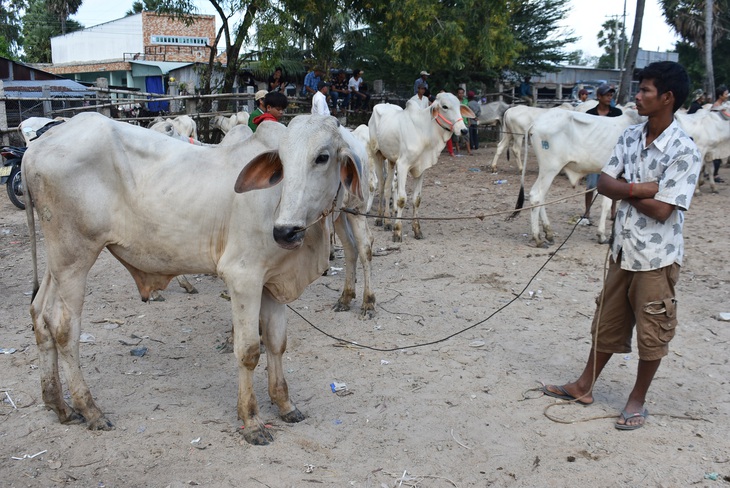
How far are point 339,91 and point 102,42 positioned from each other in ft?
111

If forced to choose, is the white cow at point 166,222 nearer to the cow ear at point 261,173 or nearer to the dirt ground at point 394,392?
the cow ear at point 261,173

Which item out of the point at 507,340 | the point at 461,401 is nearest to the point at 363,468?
the point at 461,401

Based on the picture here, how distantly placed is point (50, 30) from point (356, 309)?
2285 inches

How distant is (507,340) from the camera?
17.0ft

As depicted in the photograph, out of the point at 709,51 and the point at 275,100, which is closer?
the point at 275,100

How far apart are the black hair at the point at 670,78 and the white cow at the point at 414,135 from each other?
16.8 feet

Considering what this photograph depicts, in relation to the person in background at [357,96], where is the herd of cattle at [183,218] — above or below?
below

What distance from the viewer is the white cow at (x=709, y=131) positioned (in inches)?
455

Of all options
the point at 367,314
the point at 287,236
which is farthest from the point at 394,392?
the point at 287,236

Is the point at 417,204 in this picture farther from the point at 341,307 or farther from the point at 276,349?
the point at 276,349

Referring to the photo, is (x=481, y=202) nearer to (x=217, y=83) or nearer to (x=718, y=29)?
(x=217, y=83)

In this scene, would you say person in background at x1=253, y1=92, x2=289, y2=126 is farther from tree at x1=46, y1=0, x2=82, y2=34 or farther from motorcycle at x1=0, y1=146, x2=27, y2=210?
tree at x1=46, y1=0, x2=82, y2=34

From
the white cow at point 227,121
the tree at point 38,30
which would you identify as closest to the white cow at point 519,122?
the white cow at point 227,121

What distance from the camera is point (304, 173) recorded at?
10.5 feet
